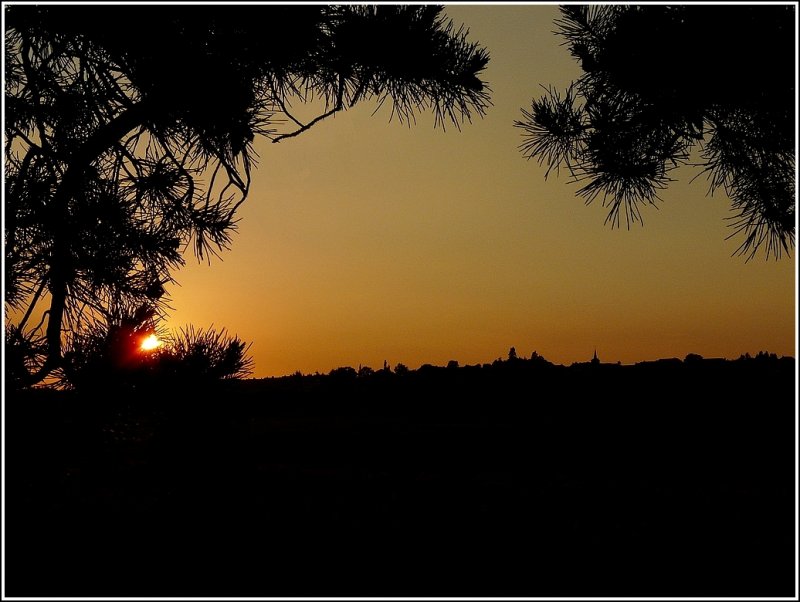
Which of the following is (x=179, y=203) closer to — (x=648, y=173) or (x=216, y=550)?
(x=216, y=550)

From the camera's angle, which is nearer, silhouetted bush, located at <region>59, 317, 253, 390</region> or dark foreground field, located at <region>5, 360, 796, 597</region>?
dark foreground field, located at <region>5, 360, 796, 597</region>

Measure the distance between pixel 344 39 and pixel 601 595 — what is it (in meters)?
2.23

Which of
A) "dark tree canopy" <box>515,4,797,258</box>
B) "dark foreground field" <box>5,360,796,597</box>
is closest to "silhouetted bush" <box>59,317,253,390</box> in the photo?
"dark foreground field" <box>5,360,796,597</box>

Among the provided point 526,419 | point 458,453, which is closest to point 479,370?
point 526,419

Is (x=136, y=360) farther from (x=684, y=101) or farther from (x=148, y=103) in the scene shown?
(x=684, y=101)

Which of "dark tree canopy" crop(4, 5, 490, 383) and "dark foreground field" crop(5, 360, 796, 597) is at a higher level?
"dark tree canopy" crop(4, 5, 490, 383)

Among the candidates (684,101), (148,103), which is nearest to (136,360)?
(148,103)

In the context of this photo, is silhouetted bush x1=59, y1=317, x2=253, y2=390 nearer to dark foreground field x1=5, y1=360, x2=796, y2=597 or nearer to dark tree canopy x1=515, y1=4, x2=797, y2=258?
dark foreground field x1=5, y1=360, x2=796, y2=597

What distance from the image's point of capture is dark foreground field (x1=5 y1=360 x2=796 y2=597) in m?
1.50

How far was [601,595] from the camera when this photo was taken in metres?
1.38

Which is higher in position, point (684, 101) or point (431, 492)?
point (684, 101)

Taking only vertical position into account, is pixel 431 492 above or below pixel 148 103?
below

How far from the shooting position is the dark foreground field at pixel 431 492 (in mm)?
1504

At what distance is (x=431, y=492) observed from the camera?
6.88 feet
